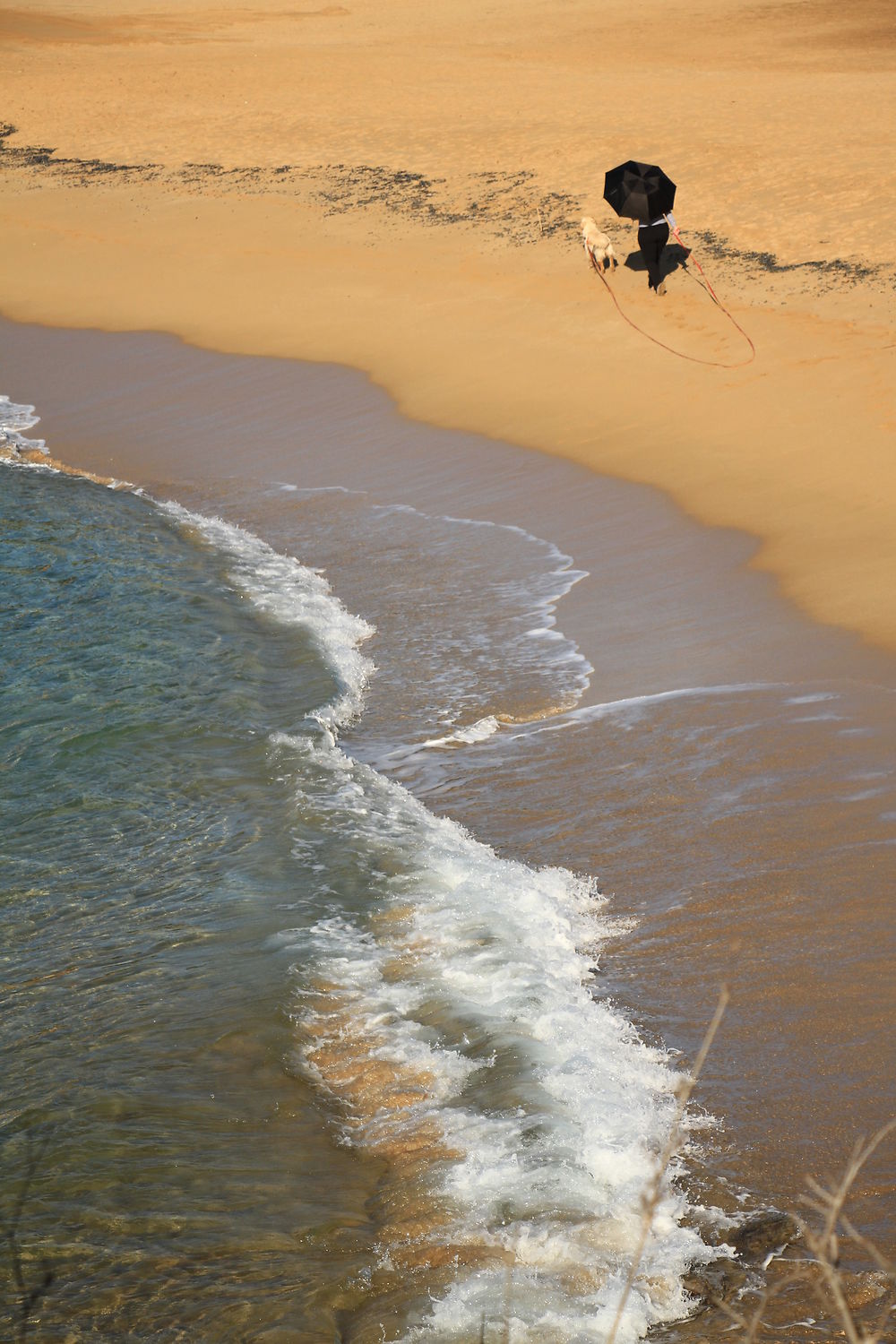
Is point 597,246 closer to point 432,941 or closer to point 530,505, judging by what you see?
point 530,505

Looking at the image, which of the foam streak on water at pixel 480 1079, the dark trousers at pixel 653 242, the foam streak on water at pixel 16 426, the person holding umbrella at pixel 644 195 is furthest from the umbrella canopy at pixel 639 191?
the foam streak on water at pixel 480 1079

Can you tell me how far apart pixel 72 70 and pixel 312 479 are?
79.2 ft

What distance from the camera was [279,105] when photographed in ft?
84.4

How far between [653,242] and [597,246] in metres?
0.75

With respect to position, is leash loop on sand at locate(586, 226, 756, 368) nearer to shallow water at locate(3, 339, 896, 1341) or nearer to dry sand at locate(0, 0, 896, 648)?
dry sand at locate(0, 0, 896, 648)

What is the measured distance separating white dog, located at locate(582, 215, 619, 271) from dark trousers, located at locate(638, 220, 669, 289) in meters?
0.53

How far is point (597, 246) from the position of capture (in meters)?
14.8

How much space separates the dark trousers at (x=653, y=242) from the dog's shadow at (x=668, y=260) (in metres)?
0.42

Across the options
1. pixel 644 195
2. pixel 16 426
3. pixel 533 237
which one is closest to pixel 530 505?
pixel 644 195

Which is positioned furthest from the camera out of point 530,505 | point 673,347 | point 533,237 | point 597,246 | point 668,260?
point 533,237

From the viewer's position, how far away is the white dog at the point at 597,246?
1464 centimetres

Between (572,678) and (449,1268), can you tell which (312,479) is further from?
(449,1268)

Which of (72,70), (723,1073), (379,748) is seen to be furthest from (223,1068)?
(72,70)

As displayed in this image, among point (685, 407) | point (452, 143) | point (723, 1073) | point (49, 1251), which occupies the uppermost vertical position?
point (452, 143)
